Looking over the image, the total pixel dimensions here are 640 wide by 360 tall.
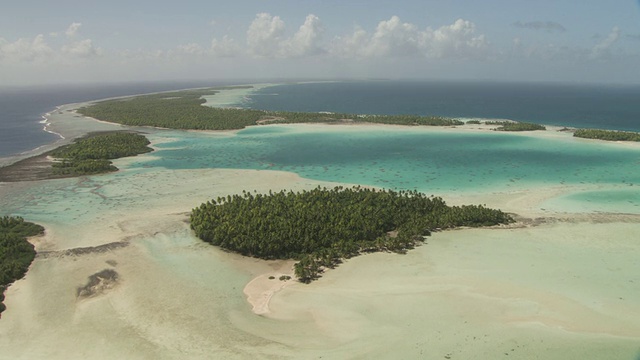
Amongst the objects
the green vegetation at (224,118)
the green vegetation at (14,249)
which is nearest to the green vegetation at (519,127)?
the green vegetation at (224,118)

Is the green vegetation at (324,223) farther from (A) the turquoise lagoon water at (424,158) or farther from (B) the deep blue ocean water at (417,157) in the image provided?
(B) the deep blue ocean water at (417,157)

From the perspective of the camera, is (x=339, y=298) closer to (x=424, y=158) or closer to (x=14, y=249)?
(x=14, y=249)

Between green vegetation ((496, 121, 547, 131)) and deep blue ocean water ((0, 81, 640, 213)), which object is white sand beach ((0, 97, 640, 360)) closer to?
deep blue ocean water ((0, 81, 640, 213))

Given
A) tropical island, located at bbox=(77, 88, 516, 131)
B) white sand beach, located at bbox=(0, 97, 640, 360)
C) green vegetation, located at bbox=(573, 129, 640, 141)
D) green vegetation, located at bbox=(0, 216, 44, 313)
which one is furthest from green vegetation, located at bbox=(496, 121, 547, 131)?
green vegetation, located at bbox=(0, 216, 44, 313)

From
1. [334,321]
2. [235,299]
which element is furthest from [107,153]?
[334,321]

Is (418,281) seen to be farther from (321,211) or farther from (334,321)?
(321,211)

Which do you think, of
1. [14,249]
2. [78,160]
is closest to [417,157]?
[78,160]
